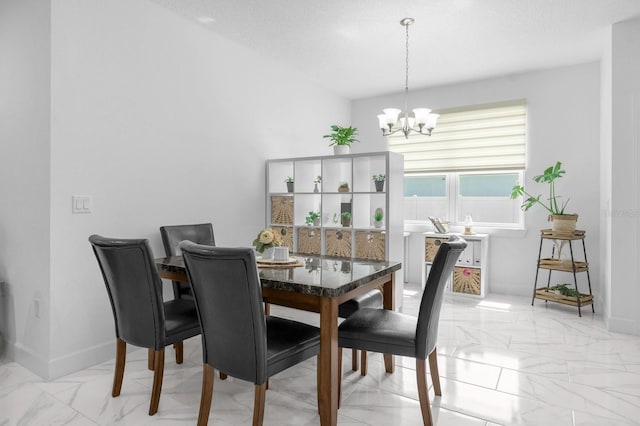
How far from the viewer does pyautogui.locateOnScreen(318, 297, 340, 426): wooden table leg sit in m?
1.78

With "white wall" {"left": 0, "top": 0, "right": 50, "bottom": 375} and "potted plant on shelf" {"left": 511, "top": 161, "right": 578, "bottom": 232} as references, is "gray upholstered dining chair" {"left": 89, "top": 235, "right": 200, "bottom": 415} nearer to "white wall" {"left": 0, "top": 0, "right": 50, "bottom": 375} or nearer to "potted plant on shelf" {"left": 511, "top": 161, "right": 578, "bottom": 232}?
"white wall" {"left": 0, "top": 0, "right": 50, "bottom": 375}

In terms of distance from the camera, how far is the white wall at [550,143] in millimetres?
4176

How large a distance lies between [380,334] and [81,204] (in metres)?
2.06

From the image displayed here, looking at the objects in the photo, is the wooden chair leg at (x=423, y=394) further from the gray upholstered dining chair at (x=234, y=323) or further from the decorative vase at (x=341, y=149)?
the decorative vase at (x=341, y=149)

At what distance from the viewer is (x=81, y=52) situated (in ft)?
8.36

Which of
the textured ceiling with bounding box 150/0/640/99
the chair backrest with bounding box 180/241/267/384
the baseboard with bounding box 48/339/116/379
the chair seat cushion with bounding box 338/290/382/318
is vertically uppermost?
the textured ceiling with bounding box 150/0/640/99

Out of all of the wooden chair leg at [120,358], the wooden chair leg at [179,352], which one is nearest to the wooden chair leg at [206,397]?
the wooden chair leg at [120,358]

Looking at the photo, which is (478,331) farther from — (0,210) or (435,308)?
(0,210)

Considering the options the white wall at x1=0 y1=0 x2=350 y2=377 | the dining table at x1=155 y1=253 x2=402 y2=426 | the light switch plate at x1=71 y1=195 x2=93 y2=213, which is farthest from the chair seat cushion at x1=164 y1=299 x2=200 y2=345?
the light switch plate at x1=71 y1=195 x2=93 y2=213

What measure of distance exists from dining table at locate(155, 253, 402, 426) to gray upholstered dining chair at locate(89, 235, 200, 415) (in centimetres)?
32

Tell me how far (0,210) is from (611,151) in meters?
4.87

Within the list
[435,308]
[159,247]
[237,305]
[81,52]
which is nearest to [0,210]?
[159,247]

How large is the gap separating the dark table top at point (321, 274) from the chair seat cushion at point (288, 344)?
22cm

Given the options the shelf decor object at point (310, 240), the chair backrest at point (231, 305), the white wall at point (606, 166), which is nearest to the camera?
the chair backrest at point (231, 305)
